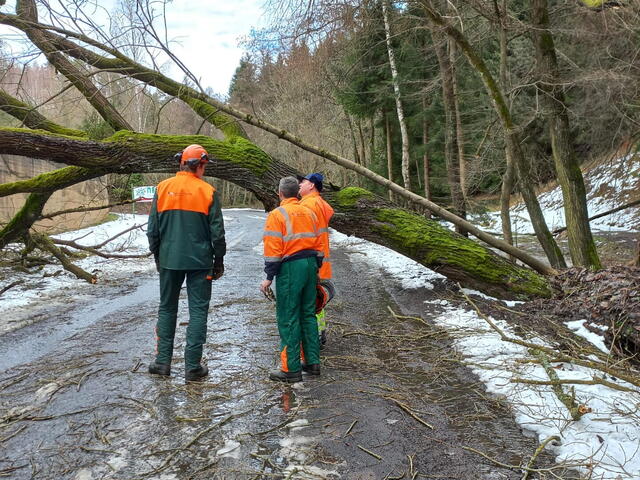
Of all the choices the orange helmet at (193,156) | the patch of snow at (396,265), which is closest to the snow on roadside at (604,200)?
the patch of snow at (396,265)

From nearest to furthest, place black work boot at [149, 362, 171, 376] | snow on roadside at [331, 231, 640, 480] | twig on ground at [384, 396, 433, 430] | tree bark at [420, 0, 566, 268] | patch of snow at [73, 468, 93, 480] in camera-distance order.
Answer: patch of snow at [73, 468, 93, 480] → snow on roadside at [331, 231, 640, 480] → twig on ground at [384, 396, 433, 430] → black work boot at [149, 362, 171, 376] → tree bark at [420, 0, 566, 268]

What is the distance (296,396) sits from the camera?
4.50 m

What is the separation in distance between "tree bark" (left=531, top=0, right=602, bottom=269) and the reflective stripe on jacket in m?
6.79

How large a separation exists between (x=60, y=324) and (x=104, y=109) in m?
3.84

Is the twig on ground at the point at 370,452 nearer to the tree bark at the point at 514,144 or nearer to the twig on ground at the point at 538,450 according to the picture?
the twig on ground at the point at 538,450

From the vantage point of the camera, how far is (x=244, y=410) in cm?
417

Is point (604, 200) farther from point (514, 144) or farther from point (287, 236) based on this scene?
point (287, 236)

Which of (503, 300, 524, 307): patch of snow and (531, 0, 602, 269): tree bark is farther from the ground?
(531, 0, 602, 269): tree bark

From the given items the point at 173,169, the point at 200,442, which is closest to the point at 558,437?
the point at 200,442

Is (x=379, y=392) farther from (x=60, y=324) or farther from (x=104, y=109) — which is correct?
(x=104, y=109)

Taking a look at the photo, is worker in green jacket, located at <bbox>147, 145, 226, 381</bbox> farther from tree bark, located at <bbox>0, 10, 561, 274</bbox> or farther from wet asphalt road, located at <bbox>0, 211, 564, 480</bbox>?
tree bark, located at <bbox>0, 10, 561, 274</bbox>

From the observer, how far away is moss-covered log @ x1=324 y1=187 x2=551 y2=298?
799 cm

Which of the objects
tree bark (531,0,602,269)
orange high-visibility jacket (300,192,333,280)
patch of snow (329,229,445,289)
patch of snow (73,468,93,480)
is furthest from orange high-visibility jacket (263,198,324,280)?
tree bark (531,0,602,269)

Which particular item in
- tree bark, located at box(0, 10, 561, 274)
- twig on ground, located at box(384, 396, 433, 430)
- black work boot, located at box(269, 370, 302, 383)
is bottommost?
twig on ground, located at box(384, 396, 433, 430)
